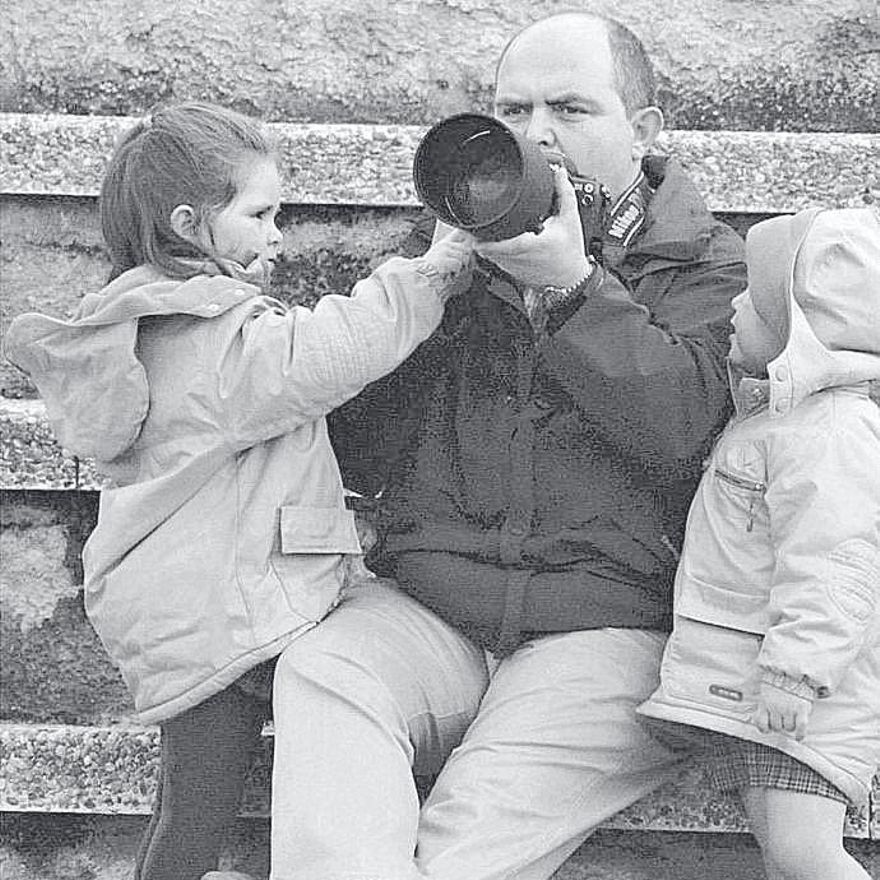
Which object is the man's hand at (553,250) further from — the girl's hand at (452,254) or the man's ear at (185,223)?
the man's ear at (185,223)

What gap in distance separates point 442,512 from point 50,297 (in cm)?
75

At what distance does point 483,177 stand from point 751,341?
0.32m

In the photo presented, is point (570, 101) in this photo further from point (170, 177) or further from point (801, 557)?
point (801, 557)

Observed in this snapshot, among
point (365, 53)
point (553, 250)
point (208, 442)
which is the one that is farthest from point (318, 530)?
point (365, 53)

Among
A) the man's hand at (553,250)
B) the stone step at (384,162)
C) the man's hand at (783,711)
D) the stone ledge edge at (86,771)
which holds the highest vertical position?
the man's hand at (553,250)

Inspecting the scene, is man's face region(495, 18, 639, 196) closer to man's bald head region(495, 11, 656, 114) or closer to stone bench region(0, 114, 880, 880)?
man's bald head region(495, 11, 656, 114)

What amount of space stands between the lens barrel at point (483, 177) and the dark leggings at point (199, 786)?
21.5 inches

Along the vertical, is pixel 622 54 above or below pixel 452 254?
above

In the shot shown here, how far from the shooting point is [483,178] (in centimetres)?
180

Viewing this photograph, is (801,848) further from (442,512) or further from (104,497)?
(104,497)

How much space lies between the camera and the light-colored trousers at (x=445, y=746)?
1.69m

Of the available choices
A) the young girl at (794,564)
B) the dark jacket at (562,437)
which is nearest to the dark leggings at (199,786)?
the dark jacket at (562,437)

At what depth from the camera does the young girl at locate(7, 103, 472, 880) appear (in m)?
1.83

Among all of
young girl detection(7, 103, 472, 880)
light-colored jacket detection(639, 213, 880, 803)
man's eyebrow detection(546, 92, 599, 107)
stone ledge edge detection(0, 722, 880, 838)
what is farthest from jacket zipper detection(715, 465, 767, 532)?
stone ledge edge detection(0, 722, 880, 838)
